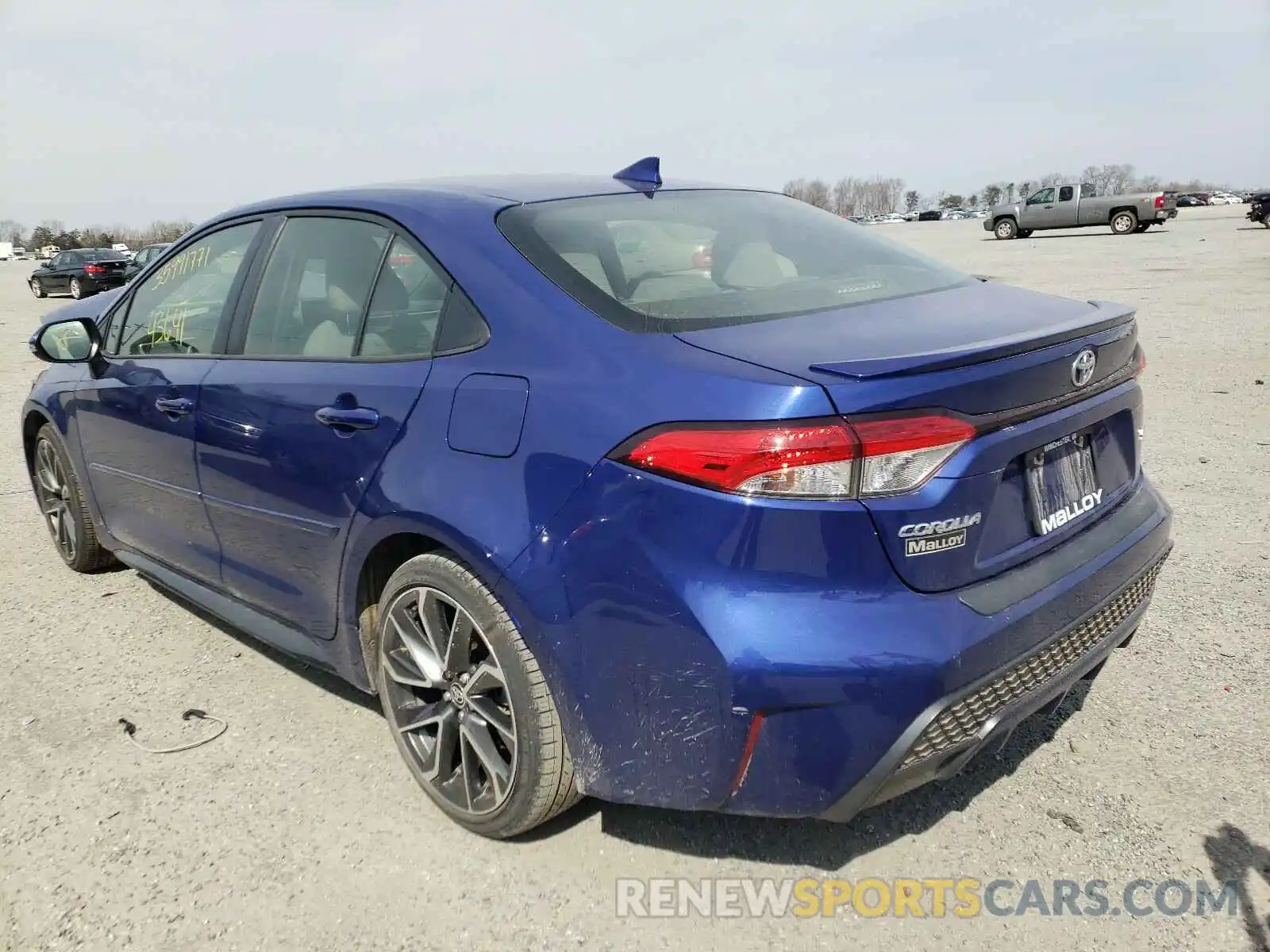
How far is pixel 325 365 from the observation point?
2.82 m

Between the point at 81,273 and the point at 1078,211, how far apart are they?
99.9 ft

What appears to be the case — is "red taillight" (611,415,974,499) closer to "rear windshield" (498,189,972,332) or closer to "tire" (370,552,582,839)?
"rear windshield" (498,189,972,332)

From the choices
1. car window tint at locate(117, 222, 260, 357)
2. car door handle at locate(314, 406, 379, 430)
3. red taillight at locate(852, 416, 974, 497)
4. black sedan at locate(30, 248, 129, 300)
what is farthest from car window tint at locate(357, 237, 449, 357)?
black sedan at locate(30, 248, 129, 300)

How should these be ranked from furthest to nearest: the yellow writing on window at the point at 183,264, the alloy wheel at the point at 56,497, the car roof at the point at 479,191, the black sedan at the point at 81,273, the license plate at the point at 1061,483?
the black sedan at the point at 81,273 < the alloy wheel at the point at 56,497 < the yellow writing on window at the point at 183,264 < the car roof at the point at 479,191 < the license plate at the point at 1061,483

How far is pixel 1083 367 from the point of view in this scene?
7.47 feet

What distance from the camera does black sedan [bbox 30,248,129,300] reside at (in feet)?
84.2

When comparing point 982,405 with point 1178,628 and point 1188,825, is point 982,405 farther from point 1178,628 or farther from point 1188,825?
point 1178,628

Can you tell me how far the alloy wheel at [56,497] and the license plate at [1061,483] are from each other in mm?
4151

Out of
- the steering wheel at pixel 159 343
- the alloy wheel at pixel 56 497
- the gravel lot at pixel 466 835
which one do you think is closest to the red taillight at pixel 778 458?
the gravel lot at pixel 466 835

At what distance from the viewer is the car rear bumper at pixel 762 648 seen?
6.25 feet

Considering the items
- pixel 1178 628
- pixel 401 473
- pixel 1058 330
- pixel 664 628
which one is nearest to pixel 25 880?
pixel 401 473

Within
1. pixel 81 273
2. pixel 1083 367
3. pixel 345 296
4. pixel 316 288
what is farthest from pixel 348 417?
pixel 81 273

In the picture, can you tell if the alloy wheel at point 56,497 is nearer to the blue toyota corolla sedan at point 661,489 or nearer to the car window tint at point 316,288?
the blue toyota corolla sedan at point 661,489

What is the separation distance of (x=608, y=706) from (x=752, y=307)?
101 cm
